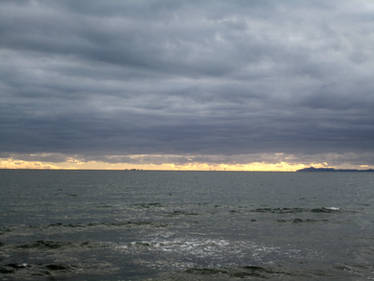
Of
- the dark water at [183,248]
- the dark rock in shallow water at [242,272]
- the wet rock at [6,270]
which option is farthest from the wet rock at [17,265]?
the dark rock in shallow water at [242,272]

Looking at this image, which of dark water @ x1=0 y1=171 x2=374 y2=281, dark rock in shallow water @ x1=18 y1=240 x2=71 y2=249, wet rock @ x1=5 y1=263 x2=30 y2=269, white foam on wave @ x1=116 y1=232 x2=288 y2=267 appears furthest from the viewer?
dark rock in shallow water @ x1=18 y1=240 x2=71 y2=249

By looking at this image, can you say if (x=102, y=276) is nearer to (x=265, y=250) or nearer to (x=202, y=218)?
(x=265, y=250)

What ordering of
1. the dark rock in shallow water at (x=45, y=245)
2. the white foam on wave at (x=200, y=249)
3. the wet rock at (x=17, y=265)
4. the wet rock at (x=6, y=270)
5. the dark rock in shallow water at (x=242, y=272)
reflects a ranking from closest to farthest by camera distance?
the wet rock at (x=6, y=270)
the dark rock in shallow water at (x=242, y=272)
the wet rock at (x=17, y=265)
the white foam on wave at (x=200, y=249)
the dark rock in shallow water at (x=45, y=245)

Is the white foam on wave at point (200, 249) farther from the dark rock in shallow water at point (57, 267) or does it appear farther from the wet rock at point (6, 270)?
the wet rock at point (6, 270)

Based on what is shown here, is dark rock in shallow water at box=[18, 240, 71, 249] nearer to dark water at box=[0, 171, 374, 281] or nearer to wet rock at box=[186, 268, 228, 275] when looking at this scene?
dark water at box=[0, 171, 374, 281]

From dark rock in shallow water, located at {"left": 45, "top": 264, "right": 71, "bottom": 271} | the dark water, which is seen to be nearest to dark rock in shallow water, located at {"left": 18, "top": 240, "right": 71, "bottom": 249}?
the dark water

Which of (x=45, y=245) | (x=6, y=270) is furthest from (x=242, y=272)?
(x=45, y=245)

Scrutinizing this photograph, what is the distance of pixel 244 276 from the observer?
21625mm

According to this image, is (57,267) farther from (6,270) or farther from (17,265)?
(6,270)

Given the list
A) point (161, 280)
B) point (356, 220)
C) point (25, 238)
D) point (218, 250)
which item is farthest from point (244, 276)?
point (356, 220)

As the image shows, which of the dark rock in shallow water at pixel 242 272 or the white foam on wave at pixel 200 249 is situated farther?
the white foam on wave at pixel 200 249

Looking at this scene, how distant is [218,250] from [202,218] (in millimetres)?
20387

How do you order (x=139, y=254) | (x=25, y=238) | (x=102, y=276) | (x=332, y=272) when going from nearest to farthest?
1. (x=102, y=276)
2. (x=332, y=272)
3. (x=139, y=254)
4. (x=25, y=238)

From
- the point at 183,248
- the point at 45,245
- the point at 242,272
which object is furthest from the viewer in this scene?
the point at 183,248
